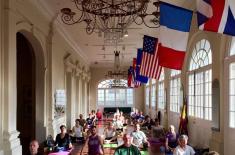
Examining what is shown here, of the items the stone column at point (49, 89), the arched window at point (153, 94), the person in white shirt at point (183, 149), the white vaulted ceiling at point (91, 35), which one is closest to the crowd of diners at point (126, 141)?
the person in white shirt at point (183, 149)

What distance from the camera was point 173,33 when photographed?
6.58 m

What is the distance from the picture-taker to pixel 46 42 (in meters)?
12.0

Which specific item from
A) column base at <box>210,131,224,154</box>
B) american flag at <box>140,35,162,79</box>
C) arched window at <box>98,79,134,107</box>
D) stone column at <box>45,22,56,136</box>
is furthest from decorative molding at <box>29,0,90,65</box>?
arched window at <box>98,79,134,107</box>

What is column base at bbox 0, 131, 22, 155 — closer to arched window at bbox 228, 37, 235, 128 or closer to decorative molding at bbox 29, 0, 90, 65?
decorative molding at bbox 29, 0, 90, 65

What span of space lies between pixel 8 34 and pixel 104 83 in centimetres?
2824

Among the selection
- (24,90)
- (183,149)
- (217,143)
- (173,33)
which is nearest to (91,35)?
(24,90)

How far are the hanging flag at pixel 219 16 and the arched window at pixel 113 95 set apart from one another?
101 ft

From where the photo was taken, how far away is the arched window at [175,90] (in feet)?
47.0

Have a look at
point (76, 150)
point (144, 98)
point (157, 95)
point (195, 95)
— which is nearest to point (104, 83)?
point (144, 98)

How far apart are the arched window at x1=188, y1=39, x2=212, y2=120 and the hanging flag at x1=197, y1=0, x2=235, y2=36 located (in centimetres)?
528

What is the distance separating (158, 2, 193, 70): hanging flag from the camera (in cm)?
634

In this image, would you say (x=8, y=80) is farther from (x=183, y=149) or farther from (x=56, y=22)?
(x=56, y=22)

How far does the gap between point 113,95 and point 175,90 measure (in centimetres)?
2191

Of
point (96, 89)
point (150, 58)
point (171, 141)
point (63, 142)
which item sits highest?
point (150, 58)
